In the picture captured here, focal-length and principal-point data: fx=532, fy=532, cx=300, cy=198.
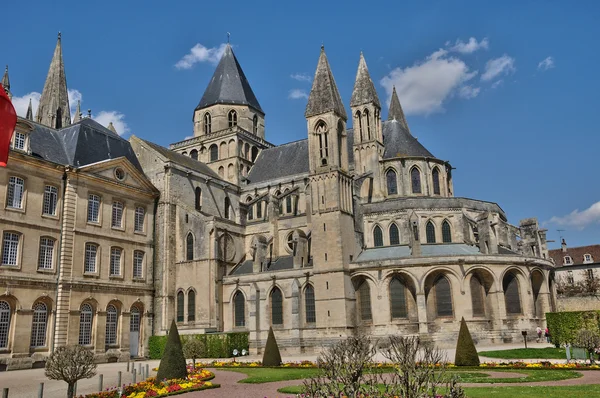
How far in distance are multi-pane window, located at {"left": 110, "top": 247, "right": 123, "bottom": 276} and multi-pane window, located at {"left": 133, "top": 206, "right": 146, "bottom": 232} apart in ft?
8.01

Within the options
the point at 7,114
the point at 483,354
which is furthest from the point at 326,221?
the point at 7,114

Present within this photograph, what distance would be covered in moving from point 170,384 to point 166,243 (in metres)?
23.1

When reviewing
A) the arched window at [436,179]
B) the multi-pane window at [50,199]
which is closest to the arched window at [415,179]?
the arched window at [436,179]

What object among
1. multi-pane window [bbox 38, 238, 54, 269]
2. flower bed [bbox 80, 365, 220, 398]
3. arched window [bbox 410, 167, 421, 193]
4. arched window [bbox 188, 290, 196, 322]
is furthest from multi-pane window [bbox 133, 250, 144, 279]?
arched window [bbox 410, 167, 421, 193]

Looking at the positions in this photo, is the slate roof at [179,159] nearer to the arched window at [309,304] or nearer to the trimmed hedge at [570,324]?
the arched window at [309,304]

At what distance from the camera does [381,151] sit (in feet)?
148

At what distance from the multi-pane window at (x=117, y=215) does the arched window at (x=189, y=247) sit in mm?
5306

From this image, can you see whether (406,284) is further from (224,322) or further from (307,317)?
(224,322)

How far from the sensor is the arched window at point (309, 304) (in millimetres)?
36250

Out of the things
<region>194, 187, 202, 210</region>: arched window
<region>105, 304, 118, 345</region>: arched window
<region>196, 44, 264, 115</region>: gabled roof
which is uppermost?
<region>196, 44, 264, 115</region>: gabled roof

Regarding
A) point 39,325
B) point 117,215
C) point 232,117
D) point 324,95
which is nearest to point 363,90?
point 324,95

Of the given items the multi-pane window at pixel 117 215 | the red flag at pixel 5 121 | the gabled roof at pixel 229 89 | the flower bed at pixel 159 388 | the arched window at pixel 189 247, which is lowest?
the flower bed at pixel 159 388

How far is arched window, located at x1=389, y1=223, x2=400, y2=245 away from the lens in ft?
129

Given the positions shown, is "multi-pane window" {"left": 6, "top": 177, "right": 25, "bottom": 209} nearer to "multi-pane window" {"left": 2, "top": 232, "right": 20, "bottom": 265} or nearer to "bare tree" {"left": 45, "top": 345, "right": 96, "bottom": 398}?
"multi-pane window" {"left": 2, "top": 232, "right": 20, "bottom": 265}
